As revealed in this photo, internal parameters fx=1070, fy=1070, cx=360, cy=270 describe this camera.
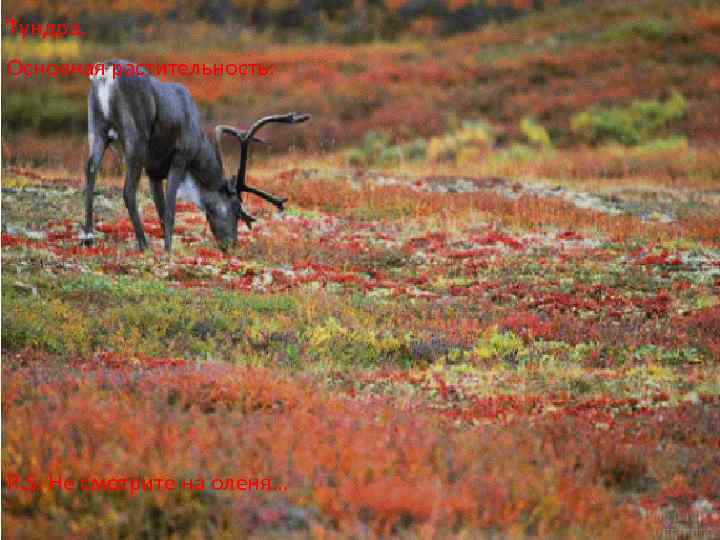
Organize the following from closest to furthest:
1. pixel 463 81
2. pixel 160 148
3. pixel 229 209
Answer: pixel 160 148, pixel 229 209, pixel 463 81

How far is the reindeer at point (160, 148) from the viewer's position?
15602 millimetres

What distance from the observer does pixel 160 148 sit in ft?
55.3

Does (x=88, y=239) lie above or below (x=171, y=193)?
below

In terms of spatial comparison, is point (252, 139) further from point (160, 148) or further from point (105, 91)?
point (105, 91)

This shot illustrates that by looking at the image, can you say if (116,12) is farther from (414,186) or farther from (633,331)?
(633,331)

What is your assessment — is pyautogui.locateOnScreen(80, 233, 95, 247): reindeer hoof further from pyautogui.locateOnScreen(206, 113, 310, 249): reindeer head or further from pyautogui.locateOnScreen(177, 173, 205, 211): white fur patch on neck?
pyautogui.locateOnScreen(206, 113, 310, 249): reindeer head

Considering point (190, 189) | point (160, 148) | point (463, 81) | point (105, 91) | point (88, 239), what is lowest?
point (88, 239)

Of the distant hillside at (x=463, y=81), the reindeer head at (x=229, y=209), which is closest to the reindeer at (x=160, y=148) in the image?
the reindeer head at (x=229, y=209)

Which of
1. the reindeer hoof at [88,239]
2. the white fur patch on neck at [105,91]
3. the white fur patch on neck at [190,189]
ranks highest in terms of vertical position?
the white fur patch on neck at [105,91]

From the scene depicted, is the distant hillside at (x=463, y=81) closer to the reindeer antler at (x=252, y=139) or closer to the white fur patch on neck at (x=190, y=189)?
the reindeer antler at (x=252, y=139)

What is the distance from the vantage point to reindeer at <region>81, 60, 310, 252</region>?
15602 millimetres

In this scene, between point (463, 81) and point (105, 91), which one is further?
point (463, 81)

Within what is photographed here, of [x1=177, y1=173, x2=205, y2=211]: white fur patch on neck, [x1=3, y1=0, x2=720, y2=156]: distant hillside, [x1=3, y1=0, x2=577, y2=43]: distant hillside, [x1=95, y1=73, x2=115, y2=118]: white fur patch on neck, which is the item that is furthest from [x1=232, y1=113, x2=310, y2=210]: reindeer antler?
[x1=3, y1=0, x2=577, y2=43]: distant hillside

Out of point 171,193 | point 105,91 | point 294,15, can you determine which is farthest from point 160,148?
point 294,15
